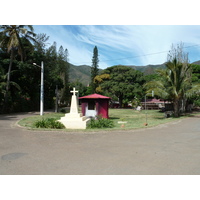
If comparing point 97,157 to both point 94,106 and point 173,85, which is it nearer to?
point 94,106

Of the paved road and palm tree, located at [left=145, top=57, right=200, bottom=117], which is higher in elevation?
palm tree, located at [left=145, top=57, right=200, bottom=117]

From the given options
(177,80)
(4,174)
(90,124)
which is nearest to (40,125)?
(90,124)

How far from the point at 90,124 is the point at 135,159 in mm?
6350

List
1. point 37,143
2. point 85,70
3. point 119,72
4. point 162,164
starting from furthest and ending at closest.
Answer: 1. point 85,70
2. point 119,72
3. point 37,143
4. point 162,164

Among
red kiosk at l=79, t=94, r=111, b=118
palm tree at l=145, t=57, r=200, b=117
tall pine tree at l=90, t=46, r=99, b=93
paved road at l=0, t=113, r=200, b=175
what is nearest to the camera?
paved road at l=0, t=113, r=200, b=175

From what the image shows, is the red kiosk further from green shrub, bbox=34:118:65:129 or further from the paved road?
the paved road

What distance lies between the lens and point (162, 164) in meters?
4.55

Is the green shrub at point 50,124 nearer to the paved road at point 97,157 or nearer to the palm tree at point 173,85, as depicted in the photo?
the paved road at point 97,157

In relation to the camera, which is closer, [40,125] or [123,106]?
[40,125]

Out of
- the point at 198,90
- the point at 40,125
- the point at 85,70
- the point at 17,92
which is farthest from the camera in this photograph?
the point at 85,70

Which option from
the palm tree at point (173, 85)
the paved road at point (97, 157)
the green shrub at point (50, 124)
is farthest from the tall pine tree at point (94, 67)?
the paved road at point (97, 157)

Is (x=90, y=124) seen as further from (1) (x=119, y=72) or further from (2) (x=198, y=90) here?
(1) (x=119, y=72)

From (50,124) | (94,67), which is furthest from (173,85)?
(94,67)

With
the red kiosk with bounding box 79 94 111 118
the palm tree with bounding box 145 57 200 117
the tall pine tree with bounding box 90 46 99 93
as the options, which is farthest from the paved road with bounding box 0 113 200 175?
the tall pine tree with bounding box 90 46 99 93
